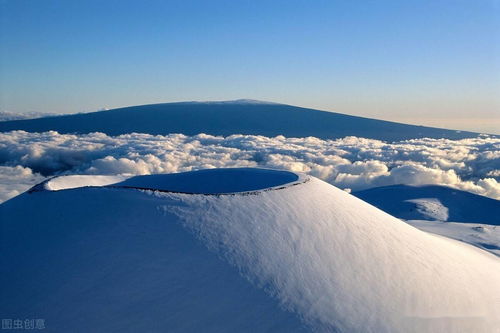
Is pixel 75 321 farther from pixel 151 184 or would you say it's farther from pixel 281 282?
pixel 151 184

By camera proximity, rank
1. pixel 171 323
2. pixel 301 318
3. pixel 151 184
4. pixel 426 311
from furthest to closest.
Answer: pixel 151 184, pixel 426 311, pixel 301 318, pixel 171 323

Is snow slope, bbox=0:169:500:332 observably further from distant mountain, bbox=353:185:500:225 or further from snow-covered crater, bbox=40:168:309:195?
distant mountain, bbox=353:185:500:225

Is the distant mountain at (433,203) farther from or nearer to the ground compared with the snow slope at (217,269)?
nearer to the ground

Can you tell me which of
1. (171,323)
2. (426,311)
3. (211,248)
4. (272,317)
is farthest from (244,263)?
(426,311)

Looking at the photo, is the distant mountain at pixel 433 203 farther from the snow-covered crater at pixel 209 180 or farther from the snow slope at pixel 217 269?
the snow slope at pixel 217 269

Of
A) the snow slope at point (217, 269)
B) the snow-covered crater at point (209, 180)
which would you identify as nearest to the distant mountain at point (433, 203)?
the snow-covered crater at point (209, 180)

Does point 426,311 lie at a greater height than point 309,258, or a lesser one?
lesser
